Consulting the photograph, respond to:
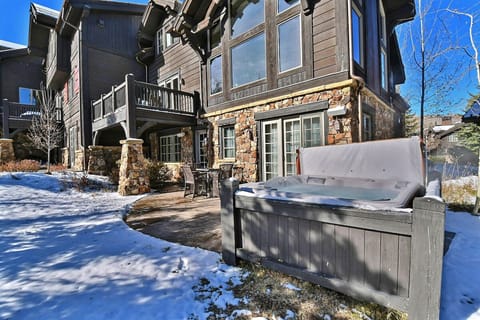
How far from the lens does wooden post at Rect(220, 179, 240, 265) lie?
2.72 m

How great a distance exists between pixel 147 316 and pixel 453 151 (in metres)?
18.1

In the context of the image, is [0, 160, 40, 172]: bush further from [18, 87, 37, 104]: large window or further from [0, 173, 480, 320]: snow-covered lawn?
[18, 87, 37, 104]: large window

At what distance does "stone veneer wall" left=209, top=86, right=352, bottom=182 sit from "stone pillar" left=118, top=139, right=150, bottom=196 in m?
2.51

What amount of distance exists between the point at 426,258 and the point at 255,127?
5.57m

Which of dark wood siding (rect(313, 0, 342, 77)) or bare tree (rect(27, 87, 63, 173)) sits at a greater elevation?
dark wood siding (rect(313, 0, 342, 77))

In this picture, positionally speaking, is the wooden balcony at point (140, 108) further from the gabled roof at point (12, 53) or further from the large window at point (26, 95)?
the gabled roof at point (12, 53)

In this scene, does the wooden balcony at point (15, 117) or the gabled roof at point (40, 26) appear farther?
the gabled roof at point (40, 26)

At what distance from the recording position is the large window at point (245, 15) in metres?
6.76

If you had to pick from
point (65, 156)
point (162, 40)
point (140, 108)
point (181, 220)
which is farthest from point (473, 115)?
point (65, 156)

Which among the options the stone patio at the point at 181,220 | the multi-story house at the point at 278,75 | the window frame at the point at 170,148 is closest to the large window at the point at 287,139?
the multi-story house at the point at 278,75

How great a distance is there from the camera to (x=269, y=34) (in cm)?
642

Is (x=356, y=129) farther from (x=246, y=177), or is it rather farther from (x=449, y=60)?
(x=449, y=60)

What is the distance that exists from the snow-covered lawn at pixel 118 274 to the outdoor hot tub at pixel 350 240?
0.49m

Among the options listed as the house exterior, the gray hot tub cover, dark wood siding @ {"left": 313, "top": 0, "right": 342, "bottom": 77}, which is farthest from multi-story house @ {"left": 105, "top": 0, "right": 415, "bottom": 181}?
A: the house exterior
